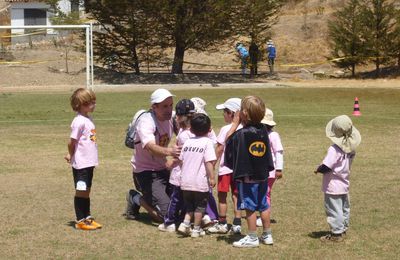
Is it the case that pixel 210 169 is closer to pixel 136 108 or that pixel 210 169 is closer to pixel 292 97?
pixel 136 108

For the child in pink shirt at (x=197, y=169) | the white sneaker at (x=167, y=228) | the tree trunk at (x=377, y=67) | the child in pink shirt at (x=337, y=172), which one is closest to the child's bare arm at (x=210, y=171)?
the child in pink shirt at (x=197, y=169)

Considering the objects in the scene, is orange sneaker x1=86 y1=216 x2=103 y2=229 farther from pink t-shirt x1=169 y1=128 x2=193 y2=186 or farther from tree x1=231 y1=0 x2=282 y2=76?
tree x1=231 y1=0 x2=282 y2=76

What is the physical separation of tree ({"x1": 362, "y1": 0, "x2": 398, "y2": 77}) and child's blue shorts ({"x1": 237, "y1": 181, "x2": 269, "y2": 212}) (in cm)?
3560

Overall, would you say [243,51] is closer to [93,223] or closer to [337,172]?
[93,223]

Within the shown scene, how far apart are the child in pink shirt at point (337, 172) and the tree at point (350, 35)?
35.1 m

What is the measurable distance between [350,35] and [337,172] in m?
35.6

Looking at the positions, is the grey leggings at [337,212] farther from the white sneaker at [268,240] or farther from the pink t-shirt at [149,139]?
the pink t-shirt at [149,139]

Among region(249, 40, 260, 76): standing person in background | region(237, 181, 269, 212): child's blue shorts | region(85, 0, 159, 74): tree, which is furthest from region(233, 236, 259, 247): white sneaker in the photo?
region(249, 40, 260, 76): standing person in background

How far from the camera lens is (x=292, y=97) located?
30.0 metres

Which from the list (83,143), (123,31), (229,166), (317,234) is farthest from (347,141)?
(123,31)

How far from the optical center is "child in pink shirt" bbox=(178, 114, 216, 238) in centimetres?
827

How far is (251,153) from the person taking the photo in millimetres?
7785

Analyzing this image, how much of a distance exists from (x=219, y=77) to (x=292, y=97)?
1330 cm

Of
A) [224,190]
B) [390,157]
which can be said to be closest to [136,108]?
[390,157]
